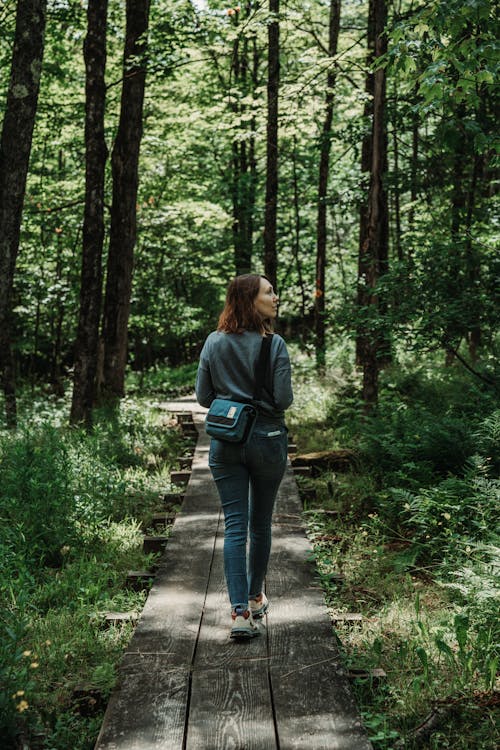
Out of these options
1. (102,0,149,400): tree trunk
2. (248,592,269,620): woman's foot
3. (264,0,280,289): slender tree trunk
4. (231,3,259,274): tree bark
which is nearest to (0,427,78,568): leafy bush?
(248,592,269,620): woman's foot

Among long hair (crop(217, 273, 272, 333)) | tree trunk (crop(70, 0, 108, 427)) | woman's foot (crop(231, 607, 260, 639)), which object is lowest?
woman's foot (crop(231, 607, 260, 639))

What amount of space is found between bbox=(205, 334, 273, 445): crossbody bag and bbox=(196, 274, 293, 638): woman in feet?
0.12

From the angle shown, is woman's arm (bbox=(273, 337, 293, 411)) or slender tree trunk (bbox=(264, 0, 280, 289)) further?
slender tree trunk (bbox=(264, 0, 280, 289))

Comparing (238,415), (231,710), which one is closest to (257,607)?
(231,710)

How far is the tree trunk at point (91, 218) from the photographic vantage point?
11.0m

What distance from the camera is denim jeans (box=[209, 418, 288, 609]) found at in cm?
444

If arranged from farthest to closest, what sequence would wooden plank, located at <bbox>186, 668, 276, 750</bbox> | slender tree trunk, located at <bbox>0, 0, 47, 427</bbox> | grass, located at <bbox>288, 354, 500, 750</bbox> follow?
slender tree trunk, located at <bbox>0, 0, 47, 427</bbox>, grass, located at <bbox>288, 354, 500, 750</bbox>, wooden plank, located at <bbox>186, 668, 276, 750</bbox>

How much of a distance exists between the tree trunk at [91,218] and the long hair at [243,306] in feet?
23.9

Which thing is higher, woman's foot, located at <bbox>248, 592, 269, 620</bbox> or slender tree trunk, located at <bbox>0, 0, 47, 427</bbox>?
slender tree trunk, located at <bbox>0, 0, 47, 427</bbox>

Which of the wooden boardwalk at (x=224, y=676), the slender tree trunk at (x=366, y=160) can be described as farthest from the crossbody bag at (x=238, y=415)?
the slender tree trunk at (x=366, y=160)

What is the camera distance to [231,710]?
362 centimetres

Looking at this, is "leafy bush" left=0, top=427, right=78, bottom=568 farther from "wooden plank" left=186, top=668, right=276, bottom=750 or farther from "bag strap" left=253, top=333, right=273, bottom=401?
"bag strap" left=253, top=333, right=273, bottom=401

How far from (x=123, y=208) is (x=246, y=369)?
10406 mm

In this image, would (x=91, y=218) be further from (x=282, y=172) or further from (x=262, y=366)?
(x=282, y=172)
